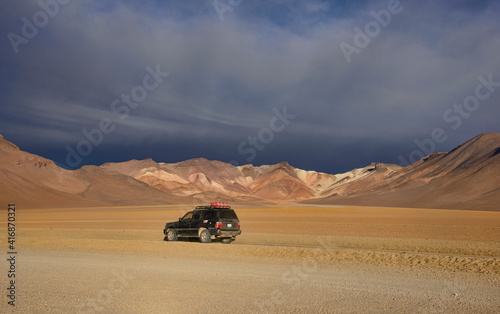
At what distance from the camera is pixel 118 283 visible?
12109mm

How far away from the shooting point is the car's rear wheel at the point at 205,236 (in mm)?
22641

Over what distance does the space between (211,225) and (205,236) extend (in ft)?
2.35

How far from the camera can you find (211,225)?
22.6 meters

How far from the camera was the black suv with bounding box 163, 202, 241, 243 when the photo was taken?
73.9 feet

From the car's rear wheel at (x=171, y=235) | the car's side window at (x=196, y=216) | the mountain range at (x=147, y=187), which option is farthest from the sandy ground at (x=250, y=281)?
the mountain range at (x=147, y=187)

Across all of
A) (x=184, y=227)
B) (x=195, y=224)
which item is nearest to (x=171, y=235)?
(x=184, y=227)

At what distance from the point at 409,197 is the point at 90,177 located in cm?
12529

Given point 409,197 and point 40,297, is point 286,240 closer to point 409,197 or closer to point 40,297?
point 40,297

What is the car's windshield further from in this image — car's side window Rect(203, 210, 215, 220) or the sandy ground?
the sandy ground

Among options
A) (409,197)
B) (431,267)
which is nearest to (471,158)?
(409,197)

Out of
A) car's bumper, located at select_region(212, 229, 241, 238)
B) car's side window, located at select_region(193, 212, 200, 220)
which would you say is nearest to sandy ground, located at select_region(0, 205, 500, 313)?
car's bumper, located at select_region(212, 229, 241, 238)

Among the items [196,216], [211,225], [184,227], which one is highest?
[196,216]

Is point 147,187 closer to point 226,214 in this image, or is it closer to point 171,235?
point 171,235

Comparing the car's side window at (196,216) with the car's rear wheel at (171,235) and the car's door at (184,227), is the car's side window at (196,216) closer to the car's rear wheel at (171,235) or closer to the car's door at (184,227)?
the car's door at (184,227)
